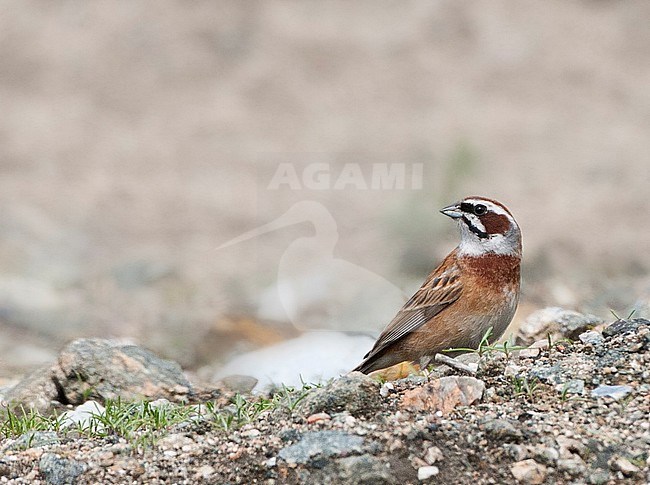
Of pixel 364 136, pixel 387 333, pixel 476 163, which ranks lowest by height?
pixel 387 333

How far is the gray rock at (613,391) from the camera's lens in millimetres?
4692

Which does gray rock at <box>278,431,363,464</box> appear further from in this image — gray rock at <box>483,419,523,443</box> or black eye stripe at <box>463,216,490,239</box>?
black eye stripe at <box>463,216,490,239</box>

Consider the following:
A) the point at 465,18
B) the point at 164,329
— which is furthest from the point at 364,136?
the point at 164,329

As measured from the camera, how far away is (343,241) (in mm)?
11383

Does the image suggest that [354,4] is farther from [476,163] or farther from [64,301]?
[64,301]

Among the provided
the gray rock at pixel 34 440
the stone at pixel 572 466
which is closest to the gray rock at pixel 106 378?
the gray rock at pixel 34 440

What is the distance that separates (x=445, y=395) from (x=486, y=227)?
1.39 meters

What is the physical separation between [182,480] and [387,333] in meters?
1.77

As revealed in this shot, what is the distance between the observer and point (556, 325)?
19.3ft

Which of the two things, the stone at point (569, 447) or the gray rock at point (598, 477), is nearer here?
the gray rock at point (598, 477)

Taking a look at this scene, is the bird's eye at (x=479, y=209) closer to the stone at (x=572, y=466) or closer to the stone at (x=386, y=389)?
the stone at (x=386, y=389)

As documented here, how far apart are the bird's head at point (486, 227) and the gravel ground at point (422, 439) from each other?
2.87 feet

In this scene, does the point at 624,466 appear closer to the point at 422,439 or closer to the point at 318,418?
the point at 422,439

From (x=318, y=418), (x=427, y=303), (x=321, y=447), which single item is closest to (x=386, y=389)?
(x=318, y=418)
